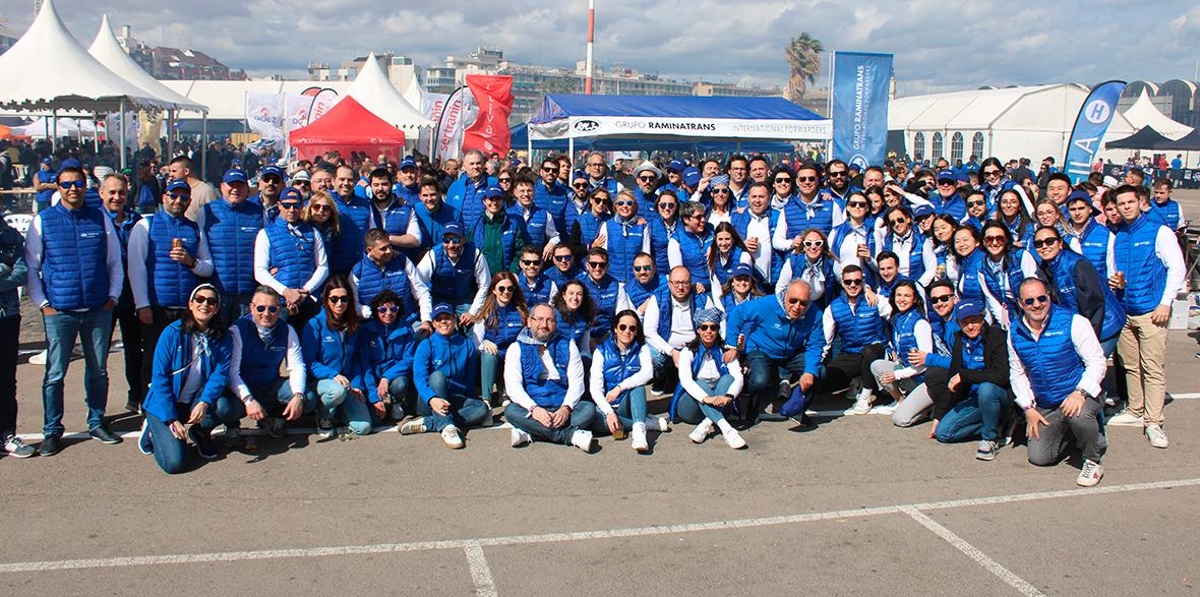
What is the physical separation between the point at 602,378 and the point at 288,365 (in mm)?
2125

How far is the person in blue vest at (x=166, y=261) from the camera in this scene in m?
6.37

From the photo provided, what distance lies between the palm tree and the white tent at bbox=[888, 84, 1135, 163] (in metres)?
43.0

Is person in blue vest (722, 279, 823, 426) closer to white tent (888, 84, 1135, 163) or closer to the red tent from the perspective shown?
the red tent

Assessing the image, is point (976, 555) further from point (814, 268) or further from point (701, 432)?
point (814, 268)

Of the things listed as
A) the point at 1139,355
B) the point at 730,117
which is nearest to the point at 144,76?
the point at 730,117

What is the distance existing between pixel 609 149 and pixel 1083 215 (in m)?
15.4

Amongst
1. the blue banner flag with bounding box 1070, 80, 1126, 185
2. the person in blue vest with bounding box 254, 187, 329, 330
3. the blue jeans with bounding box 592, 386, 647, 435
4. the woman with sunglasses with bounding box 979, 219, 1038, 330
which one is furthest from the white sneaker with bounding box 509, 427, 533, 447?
the blue banner flag with bounding box 1070, 80, 1126, 185

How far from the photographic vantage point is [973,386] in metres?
6.54

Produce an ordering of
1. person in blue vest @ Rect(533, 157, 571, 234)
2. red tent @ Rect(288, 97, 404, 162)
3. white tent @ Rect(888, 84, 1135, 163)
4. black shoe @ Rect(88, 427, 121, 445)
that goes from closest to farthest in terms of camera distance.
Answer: black shoe @ Rect(88, 427, 121, 445) → person in blue vest @ Rect(533, 157, 571, 234) → red tent @ Rect(288, 97, 404, 162) → white tent @ Rect(888, 84, 1135, 163)

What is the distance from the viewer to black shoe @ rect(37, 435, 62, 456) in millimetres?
5969

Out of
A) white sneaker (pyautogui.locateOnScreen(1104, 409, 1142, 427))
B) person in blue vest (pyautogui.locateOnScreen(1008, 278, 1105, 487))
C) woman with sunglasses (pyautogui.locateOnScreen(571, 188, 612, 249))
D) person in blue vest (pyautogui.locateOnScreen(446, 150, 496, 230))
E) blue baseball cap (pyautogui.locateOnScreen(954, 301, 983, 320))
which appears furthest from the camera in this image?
person in blue vest (pyautogui.locateOnScreen(446, 150, 496, 230))

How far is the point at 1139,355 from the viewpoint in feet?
22.5

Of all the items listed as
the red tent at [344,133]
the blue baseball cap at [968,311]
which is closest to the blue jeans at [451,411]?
the blue baseball cap at [968,311]

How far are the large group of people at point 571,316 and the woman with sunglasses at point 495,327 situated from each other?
18 millimetres
